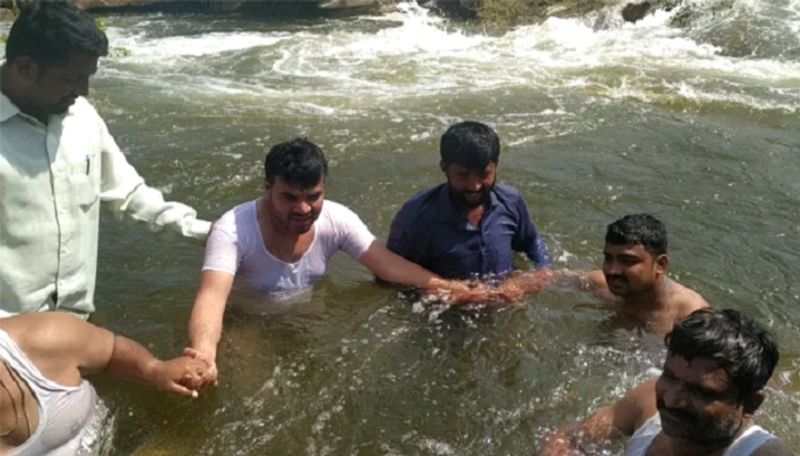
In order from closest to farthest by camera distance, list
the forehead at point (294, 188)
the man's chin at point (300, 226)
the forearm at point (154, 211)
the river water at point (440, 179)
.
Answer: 1. the forearm at point (154, 211)
2. the forehead at point (294, 188)
3. the man's chin at point (300, 226)
4. the river water at point (440, 179)

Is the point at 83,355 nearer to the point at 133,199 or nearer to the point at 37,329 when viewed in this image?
the point at 37,329

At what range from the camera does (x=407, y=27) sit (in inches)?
663

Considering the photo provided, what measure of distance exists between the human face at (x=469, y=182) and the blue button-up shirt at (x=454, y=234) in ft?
0.31

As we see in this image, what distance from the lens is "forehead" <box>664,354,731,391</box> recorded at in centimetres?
255

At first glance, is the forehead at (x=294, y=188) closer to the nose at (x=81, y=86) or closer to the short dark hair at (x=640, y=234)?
the nose at (x=81, y=86)

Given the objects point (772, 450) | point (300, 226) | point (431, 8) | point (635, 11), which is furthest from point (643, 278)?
point (431, 8)

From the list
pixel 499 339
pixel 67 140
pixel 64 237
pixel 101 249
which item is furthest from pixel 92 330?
pixel 101 249

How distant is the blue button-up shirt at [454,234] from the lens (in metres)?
4.66

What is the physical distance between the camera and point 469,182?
4469mm

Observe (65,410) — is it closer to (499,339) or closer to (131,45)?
(499,339)

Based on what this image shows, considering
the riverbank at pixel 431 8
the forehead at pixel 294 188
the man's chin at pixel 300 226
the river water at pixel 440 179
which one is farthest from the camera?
the riverbank at pixel 431 8

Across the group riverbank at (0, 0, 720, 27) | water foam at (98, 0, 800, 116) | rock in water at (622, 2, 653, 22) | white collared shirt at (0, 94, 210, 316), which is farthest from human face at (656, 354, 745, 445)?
rock in water at (622, 2, 653, 22)

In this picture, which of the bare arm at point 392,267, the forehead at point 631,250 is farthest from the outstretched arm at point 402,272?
the forehead at point 631,250

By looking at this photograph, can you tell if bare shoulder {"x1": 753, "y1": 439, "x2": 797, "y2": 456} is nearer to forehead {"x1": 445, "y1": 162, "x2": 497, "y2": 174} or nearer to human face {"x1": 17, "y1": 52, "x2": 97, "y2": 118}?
forehead {"x1": 445, "y1": 162, "x2": 497, "y2": 174}
